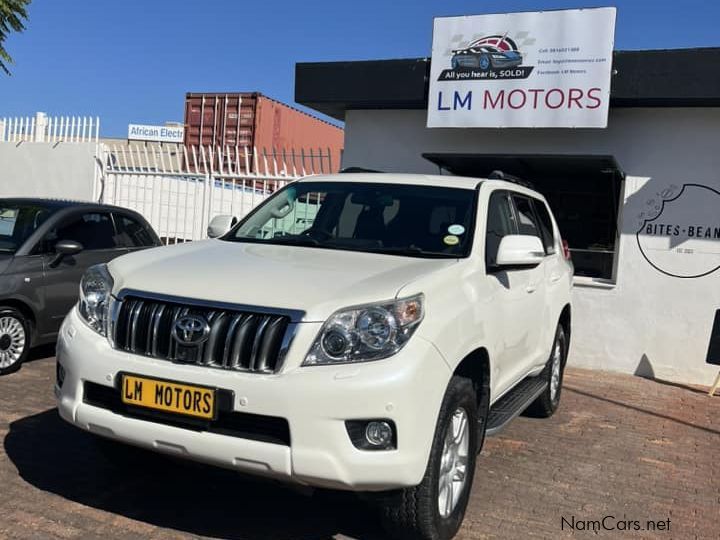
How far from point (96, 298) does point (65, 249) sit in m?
3.20

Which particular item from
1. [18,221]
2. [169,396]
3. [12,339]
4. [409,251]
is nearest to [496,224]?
[409,251]

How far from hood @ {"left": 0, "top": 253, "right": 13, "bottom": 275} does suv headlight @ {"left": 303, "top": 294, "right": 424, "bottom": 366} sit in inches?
168

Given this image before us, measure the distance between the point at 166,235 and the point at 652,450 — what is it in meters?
8.09

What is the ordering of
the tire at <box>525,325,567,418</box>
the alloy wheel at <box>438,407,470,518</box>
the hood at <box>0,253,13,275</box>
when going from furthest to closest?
the hood at <box>0,253,13,275</box>, the tire at <box>525,325,567,418</box>, the alloy wheel at <box>438,407,470,518</box>

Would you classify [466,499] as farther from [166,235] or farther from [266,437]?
[166,235]

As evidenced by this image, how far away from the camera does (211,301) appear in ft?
10.1

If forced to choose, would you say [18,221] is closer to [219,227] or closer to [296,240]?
[219,227]

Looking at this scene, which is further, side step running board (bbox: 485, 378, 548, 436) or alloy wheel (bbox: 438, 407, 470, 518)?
side step running board (bbox: 485, 378, 548, 436)

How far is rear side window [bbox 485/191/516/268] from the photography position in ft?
13.4

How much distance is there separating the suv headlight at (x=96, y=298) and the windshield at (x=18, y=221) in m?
3.24

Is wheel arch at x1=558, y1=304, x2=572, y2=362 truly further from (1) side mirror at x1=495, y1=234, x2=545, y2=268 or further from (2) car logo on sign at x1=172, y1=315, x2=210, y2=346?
(2) car logo on sign at x1=172, y1=315, x2=210, y2=346

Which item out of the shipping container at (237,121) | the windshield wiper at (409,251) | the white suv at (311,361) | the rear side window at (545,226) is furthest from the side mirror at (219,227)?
the shipping container at (237,121)

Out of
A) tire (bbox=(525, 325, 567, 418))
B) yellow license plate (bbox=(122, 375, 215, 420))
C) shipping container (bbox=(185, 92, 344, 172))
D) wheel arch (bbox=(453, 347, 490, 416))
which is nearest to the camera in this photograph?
yellow license plate (bbox=(122, 375, 215, 420))

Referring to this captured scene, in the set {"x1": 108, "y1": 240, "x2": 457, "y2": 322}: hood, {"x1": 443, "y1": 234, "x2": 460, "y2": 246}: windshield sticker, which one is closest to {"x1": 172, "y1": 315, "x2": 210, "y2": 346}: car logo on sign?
{"x1": 108, "y1": 240, "x2": 457, "y2": 322}: hood
